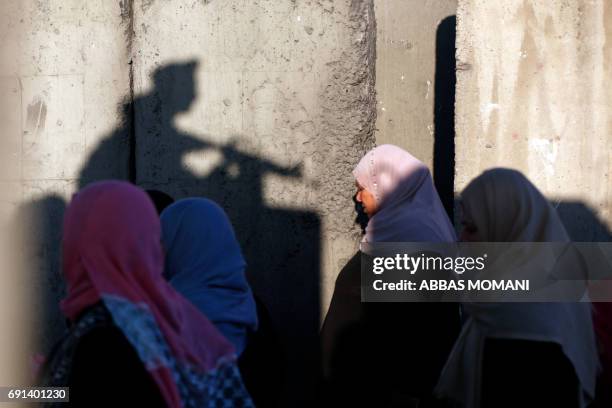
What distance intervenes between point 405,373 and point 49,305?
1.66 metres

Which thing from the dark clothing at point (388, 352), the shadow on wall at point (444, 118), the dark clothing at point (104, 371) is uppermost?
the shadow on wall at point (444, 118)

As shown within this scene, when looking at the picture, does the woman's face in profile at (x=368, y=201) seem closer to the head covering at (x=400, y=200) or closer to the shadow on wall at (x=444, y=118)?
the head covering at (x=400, y=200)

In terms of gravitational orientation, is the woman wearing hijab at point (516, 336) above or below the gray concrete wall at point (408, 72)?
below

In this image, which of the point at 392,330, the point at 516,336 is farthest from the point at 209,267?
the point at 516,336

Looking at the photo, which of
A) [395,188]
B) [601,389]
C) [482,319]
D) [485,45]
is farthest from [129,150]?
[601,389]

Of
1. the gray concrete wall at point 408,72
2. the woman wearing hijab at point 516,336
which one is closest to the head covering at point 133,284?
the woman wearing hijab at point 516,336

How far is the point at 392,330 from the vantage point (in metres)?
2.77

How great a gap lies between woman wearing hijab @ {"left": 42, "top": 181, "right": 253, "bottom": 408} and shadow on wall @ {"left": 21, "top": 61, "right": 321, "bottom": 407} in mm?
1391

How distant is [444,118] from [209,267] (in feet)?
6.19

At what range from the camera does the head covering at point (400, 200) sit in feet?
9.76

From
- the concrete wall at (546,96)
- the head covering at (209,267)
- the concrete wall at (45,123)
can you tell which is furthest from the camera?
the concrete wall at (45,123)

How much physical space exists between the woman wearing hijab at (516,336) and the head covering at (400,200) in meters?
0.49

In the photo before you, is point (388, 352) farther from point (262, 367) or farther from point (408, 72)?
point (408, 72)

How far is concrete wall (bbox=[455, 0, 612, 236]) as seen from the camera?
10.8 feet
